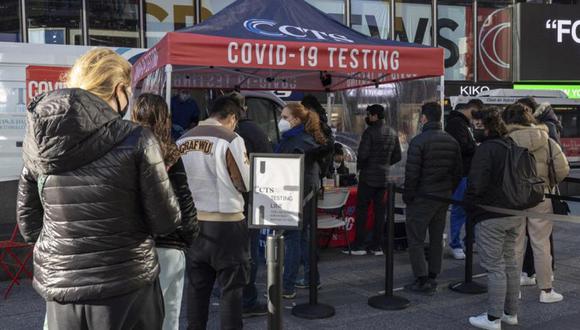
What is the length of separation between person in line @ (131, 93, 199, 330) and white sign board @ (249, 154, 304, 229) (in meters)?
0.58

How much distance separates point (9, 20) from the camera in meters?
14.0

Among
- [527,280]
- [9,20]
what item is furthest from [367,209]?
[9,20]

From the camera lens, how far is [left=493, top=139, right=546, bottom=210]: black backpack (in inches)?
179

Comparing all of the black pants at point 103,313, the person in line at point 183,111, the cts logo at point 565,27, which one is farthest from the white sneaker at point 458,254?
the cts logo at point 565,27

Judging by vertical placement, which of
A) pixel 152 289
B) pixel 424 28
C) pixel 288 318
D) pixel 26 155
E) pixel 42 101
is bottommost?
pixel 288 318

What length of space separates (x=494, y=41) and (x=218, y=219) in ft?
63.4

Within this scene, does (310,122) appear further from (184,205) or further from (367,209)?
(184,205)

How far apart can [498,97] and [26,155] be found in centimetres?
1495

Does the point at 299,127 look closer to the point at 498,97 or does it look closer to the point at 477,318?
the point at 477,318

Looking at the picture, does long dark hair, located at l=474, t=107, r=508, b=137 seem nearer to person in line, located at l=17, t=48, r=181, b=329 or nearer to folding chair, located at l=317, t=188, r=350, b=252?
folding chair, located at l=317, t=188, r=350, b=252

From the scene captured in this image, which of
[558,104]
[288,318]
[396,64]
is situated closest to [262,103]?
[396,64]

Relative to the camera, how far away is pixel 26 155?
7.42 ft

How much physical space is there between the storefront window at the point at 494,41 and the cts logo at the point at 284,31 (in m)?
15.8

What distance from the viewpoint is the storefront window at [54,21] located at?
46.9ft
